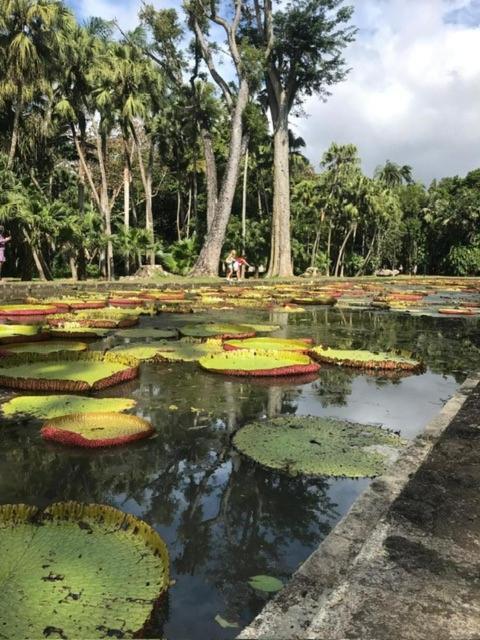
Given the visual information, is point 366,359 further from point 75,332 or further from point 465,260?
point 465,260

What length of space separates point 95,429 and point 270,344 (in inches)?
108

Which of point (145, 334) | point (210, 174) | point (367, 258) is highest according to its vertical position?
point (210, 174)

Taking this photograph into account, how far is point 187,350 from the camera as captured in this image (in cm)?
475

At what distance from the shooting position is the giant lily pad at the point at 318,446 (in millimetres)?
2248

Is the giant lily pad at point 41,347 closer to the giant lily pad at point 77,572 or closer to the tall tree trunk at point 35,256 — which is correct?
the giant lily pad at point 77,572

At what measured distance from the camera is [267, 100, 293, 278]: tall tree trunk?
21234mm

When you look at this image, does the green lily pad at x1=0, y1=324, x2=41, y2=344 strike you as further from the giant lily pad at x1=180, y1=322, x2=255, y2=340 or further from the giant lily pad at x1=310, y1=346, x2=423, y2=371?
the giant lily pad at x1=310, y1=346, x2=423, y2=371

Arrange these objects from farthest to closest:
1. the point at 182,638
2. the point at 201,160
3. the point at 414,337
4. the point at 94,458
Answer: the point at 201,160 < the point at 414,337 < the point at 94,458 < the point at 182,638

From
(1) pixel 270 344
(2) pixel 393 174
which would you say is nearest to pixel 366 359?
(1) pixel 270 344

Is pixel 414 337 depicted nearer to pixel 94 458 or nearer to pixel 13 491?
pixel 94 458

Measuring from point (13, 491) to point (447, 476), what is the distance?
61.7 inches

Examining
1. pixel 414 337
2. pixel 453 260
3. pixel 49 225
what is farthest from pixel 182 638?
pixel 453 260

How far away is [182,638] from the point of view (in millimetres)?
1288

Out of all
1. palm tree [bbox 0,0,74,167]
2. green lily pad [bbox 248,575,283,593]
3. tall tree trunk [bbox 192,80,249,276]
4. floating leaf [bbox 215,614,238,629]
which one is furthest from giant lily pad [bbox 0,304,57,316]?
tall tree trunk [bbox 192,80,249,276]
